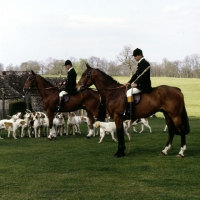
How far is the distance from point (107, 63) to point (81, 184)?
9487cm

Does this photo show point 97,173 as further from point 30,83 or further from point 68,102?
point 30,83

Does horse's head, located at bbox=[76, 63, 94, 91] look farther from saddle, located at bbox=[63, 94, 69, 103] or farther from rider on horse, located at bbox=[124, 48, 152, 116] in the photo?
saddle, located at bbox=[63, 94, 69, 103]

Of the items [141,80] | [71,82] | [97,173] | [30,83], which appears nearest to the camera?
[97,173]

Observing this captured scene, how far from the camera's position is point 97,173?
32.7 feet

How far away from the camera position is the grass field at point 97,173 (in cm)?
793

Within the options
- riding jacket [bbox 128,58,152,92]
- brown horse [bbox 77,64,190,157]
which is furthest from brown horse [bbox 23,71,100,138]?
riding jacket [bbox 128,58,152,92]

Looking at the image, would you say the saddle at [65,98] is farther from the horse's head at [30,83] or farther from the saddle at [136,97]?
the saddle at [136,97]

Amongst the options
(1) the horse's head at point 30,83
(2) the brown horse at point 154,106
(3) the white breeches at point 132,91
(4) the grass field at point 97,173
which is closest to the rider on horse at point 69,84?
(1) the horse's head at point 30,83

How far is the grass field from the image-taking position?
7.93m


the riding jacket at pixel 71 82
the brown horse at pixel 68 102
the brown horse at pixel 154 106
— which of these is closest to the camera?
the brown horse at pixel 154 106

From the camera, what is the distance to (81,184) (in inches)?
345

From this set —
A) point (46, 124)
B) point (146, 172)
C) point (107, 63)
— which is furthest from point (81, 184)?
point (107, 63)

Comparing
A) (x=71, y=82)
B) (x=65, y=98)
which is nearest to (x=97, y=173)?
(x=71, y=82)

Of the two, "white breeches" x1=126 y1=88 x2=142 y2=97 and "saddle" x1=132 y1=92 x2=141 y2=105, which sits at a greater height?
"white breeches" x1=126 y1=88 x2=142 y2=97
